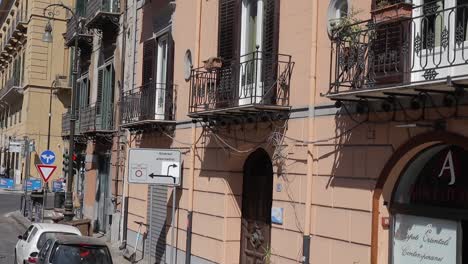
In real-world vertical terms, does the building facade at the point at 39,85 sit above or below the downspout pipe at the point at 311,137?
above

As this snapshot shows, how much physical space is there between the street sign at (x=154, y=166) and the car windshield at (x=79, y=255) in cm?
214

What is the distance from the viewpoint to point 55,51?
51844mm

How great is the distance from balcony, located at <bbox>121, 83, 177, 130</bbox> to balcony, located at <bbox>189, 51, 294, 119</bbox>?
2.37 meters

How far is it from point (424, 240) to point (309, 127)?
A: 116 inches

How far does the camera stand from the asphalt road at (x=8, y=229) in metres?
19.1

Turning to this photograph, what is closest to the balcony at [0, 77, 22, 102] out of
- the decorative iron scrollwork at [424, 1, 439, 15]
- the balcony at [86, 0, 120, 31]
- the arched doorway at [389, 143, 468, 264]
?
the balcony at [86, 0, 120, 31]

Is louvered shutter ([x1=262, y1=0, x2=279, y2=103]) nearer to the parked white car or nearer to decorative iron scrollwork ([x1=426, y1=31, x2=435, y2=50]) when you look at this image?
decorative iron scrollwork ([x1=426, y1=31, x2=435, y2=50])

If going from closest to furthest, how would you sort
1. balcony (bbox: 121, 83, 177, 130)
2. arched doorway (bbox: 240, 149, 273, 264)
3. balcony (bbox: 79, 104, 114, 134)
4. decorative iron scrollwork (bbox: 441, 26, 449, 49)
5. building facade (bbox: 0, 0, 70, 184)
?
decorative iron scrollwork (bbox: 441, 26, 449, 49)
arched doorway (bbox: 240, 149, 273, 264)
balcony (bbox: 121, 83, 177, 130)
balcony (bbox: 79, 104, 114, 134)
building facade (bbox: 0, 0, 70, 184)

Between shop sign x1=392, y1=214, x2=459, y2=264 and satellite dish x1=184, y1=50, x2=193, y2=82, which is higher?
satellite dish x1=184, y1=50, x2=193, y2=82

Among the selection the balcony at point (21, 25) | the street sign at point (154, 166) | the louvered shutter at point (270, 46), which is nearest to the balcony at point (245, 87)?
the louvered shutter at point (270, 46)

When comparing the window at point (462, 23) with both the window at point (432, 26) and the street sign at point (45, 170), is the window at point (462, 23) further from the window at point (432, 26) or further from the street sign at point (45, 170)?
the street sign at point (45, 170)

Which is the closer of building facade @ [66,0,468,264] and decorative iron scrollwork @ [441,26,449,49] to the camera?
decorative iron scrollwork @ [441,26,449,49]

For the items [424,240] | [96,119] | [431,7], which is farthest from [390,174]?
[96,119]

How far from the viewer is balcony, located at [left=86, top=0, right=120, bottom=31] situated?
23500mm
